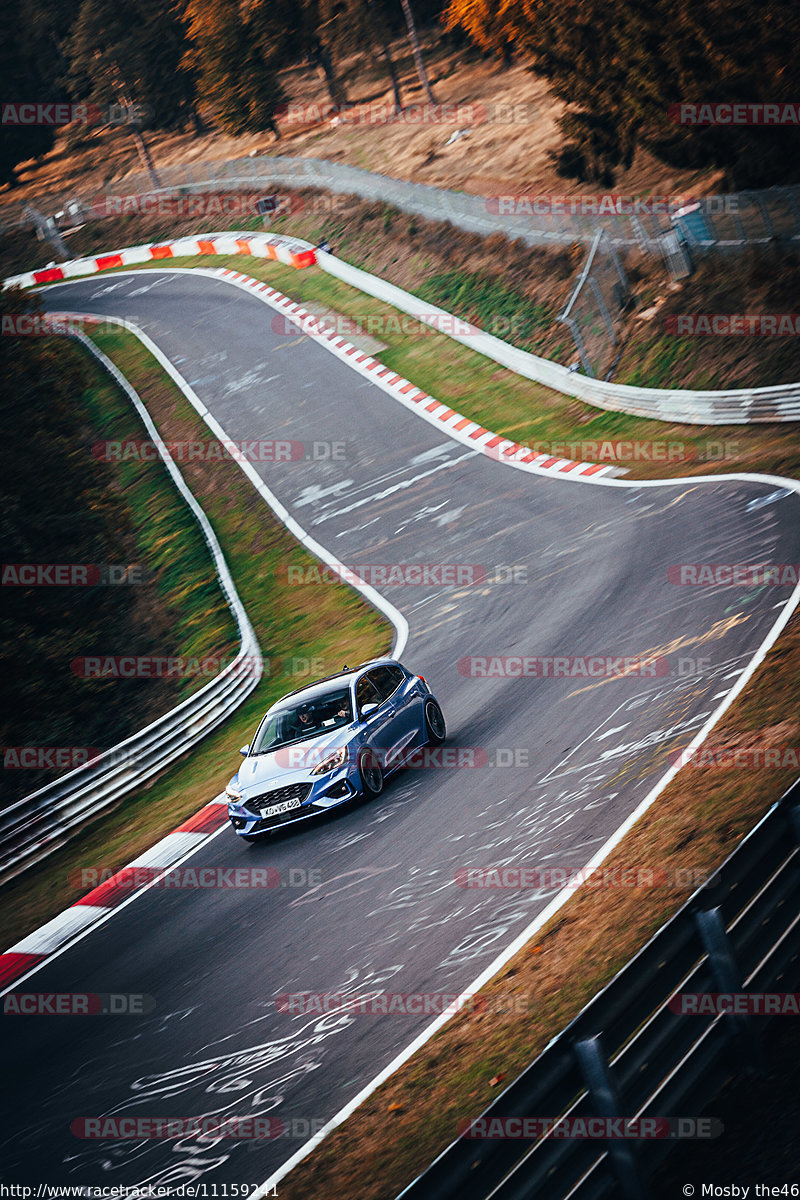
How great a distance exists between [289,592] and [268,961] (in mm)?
15349

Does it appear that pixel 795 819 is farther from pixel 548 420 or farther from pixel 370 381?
pixel 370 381

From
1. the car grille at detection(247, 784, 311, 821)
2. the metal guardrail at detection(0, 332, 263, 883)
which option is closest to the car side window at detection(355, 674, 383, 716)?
the car grille at detection(247, 784, 311, 821)

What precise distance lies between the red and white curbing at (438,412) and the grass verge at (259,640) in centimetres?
510

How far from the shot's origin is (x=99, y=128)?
3211 inches

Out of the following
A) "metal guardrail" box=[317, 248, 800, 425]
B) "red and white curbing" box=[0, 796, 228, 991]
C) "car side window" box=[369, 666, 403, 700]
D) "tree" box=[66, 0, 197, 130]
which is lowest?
"red and white curbing" box=[0, 796, 228, 991]

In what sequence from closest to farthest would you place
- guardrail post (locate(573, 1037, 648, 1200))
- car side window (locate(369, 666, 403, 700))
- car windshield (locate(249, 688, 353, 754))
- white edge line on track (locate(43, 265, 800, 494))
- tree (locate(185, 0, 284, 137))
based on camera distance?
guardrail post (locate(573, 1037, 648, 1200)), car windshield (locate(249, 688, 353, 754)), car side window (locate(369, 666, 403, 700)), white edge line on track (locate(43, 265, 800, 494)), tree (locate(185, 0, 284, 137))

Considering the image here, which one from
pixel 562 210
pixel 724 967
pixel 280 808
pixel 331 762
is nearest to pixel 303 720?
pixel 331 762

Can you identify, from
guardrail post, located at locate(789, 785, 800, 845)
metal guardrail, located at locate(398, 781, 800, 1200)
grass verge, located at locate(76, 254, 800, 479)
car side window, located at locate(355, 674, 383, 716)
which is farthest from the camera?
grass verge, located at locate(76, 254, 800, 479)

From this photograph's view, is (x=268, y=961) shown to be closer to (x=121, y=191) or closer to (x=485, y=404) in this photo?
(x=485, y=404)

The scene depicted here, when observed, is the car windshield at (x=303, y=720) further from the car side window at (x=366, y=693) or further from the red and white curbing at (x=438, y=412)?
the red and white curbing at (x=438, y=412)

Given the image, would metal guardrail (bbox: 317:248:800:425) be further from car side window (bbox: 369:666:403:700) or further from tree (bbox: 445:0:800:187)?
car side window (bbox: 369:666:403:700)

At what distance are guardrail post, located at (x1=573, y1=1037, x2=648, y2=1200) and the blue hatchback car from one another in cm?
727

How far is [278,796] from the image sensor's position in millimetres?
12570

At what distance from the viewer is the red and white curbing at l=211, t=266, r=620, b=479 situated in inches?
985
